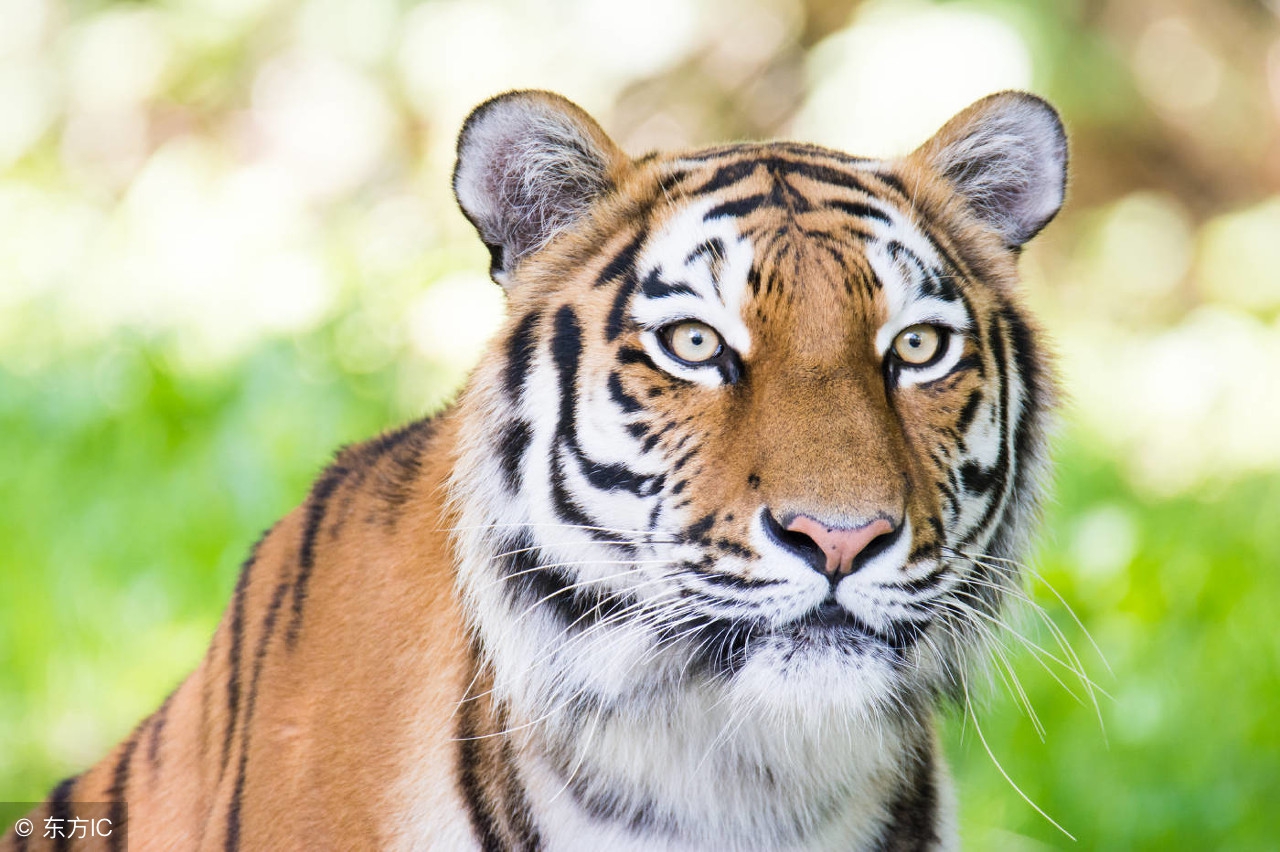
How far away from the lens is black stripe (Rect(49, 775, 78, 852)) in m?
1.75

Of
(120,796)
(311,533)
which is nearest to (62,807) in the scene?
(120,796)

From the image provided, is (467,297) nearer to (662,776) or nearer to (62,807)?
(62,807)

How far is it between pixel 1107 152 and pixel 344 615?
5.78 meters

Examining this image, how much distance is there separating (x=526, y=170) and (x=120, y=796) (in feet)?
3.14

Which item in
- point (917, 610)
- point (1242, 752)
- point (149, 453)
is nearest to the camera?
point (917, 610)

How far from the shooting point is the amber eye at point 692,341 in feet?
4.53

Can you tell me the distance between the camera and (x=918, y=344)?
144 centimetres

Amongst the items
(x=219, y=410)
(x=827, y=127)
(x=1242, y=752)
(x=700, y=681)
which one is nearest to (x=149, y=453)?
(x=219, y=410)

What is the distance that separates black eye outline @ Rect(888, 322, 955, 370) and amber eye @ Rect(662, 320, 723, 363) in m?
0.19

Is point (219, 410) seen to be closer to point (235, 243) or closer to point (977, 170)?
point (235, 243)

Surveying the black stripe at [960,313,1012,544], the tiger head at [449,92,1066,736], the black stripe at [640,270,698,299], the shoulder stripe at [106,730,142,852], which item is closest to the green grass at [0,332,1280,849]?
the black stripe at [960,313,1012,544]

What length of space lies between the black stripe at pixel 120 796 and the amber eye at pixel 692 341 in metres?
0.93

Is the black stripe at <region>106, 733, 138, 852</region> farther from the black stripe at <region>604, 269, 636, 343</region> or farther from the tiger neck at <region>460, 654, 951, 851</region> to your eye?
the black stripe at <region>604, 269, 636, 343</region>

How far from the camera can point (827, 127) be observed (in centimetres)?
555
